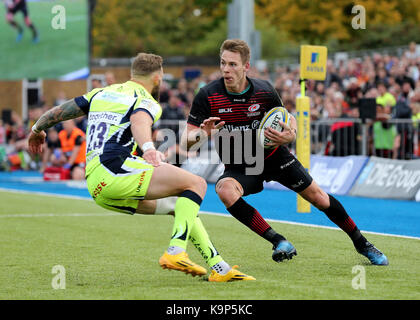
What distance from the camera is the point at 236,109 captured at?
849 centimetres

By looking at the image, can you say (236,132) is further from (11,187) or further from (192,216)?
(11,187)

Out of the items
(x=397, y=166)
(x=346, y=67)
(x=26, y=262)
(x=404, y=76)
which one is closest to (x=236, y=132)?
(x=26, y=262)

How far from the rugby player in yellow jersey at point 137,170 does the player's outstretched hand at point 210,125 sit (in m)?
0.70

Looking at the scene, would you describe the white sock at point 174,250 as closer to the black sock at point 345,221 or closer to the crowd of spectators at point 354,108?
the black sock at point 345,221

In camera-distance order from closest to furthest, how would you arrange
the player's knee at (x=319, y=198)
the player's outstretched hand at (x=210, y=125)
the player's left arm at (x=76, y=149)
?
the player's outstretched hand at (x=210, y=125)
the player's knee at (x=319, y=198)
the player's left arm at (x=76, y=149)

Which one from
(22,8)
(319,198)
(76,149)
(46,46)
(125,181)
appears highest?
(22,8)

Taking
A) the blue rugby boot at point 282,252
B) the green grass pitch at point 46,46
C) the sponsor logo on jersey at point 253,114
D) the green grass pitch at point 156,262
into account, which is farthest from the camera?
the green grass pitch at point 46,46

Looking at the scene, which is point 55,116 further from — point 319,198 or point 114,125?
point 319,198

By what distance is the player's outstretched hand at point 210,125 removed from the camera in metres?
7.97

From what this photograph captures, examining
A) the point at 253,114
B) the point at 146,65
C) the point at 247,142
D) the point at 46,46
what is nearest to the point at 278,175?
the point at 247,142

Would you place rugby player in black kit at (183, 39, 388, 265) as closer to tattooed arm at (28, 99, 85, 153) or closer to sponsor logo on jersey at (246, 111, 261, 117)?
sponsor logo on jersey at (246, 111, 261, 117)

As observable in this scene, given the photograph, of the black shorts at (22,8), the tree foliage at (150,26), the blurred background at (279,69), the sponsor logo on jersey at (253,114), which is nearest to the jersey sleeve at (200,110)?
the sponsor logo on jersey at (253,114)

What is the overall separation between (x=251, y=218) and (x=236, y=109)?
43.5 inches
